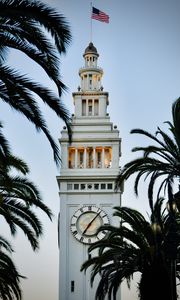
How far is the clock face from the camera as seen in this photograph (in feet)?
240

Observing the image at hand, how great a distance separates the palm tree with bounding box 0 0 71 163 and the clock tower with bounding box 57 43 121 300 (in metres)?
49.1

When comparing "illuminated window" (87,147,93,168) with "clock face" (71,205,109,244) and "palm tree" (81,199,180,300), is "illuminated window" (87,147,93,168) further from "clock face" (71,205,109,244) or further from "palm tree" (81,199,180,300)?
"palm tree" (81,199,180,300)

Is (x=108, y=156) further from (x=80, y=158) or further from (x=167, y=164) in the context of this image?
(x=167, y=164)

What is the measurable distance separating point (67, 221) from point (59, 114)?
2052 inches

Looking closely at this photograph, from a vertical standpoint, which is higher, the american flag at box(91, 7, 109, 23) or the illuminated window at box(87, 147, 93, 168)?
the american flag at box(91, 7, 109, 23)

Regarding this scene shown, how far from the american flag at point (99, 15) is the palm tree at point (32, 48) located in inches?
1737

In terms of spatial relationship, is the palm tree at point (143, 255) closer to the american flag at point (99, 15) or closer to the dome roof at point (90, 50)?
the american flag at point (99, 15)

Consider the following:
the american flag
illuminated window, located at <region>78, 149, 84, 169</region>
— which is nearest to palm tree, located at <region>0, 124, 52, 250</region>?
the american flag

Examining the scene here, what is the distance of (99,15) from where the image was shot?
66750mm

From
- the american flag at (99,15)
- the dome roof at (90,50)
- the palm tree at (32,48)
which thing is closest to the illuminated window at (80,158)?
the dome roof at (90,50)

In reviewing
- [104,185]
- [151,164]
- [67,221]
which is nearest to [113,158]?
[104,185]

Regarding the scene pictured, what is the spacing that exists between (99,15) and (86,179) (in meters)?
17.7

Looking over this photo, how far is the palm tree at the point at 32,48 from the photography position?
21.1 metres

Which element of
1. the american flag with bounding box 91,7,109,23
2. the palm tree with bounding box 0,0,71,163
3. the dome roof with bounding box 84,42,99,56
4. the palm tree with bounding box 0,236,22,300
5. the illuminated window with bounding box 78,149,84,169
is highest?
Result: the dome roof with bounding box 84,42,99,56
